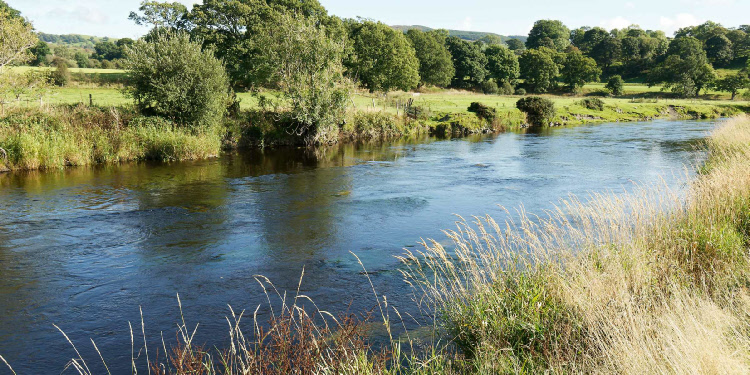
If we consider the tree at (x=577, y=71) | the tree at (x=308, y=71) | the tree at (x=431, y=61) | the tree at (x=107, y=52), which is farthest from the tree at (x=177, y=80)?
the tree at (x=107, y=52)

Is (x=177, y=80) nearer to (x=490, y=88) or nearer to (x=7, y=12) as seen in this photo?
(x=7, y=12)

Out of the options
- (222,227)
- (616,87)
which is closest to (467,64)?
(616,87)

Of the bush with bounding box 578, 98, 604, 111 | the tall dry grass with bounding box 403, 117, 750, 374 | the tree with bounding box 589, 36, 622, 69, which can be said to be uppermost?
the tree with bounding box 589, 36, 622, 69

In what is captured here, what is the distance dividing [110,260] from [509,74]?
97.3 meters

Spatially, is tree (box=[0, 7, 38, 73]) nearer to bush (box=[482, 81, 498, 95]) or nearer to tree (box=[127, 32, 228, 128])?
tree (box=[127, 32, 228, 128])

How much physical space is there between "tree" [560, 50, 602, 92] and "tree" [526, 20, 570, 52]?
72.8 m

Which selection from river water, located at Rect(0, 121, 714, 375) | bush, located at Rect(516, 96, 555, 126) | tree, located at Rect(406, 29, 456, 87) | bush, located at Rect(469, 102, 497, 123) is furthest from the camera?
tree, located at Rect(406, 29, 456, 87)

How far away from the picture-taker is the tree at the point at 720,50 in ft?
429

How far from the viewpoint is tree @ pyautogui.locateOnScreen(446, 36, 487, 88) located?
3922 inches

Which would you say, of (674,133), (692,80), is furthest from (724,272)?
→ (692,80)

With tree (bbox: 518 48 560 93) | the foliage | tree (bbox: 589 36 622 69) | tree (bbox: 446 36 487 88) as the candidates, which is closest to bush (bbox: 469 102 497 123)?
the foliage

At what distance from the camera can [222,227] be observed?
55.2ft

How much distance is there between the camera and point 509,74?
102 meters

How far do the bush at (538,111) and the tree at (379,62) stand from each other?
49.7 ft
